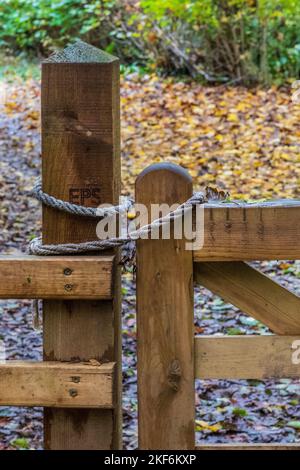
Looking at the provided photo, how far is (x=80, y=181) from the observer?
7.02ft

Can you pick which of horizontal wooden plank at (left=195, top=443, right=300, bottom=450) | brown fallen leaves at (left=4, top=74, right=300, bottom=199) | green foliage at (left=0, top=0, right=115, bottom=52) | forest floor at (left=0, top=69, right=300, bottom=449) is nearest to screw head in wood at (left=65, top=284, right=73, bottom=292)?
horizontal wooden plank at (left=195, top=443, right=300, bottom=450)

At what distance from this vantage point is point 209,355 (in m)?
2.13

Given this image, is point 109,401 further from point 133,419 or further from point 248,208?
point 133,419

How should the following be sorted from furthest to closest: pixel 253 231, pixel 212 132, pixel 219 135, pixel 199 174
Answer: pixel 212 132
pixel 219 135
pixel 199 174
pixel 253 231

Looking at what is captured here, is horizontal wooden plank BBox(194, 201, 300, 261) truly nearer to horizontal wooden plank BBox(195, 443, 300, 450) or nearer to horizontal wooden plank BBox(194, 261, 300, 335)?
horizontal wooden plank BBox(194, 261, 300, 335)

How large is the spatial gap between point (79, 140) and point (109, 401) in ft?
2.37

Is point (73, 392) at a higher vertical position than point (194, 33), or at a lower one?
lower

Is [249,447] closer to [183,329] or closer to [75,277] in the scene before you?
[183,329]

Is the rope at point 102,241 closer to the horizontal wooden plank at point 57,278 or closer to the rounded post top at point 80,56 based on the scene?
the horizontal wooden plank at point 57,278

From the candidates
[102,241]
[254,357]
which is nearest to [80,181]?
[102,241]

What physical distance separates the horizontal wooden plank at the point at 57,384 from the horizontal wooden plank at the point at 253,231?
0.46 metres

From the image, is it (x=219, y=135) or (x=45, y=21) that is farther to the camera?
(x=45, y=21)

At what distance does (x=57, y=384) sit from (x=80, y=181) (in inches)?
22.4

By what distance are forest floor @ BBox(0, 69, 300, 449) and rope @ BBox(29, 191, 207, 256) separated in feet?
7.16
